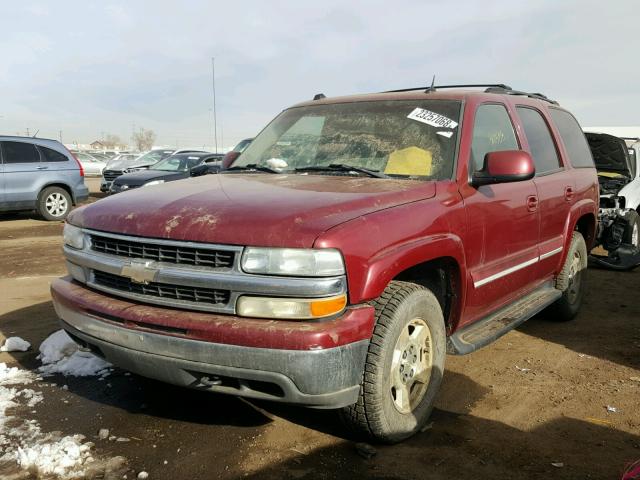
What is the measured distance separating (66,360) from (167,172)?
1042 centimetres

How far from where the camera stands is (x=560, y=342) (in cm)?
466

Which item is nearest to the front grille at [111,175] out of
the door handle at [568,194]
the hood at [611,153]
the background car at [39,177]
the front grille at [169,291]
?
the background car at [39,177]

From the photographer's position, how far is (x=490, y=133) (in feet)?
12.8

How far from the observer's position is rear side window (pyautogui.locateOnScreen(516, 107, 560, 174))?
4.38 meters

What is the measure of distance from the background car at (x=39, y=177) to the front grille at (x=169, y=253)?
10038mm

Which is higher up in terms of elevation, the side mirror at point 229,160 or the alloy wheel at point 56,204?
the side mirror at point 229,160

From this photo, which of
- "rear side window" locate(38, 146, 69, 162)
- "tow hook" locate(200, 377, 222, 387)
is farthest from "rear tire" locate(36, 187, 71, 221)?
"tow hook" locate(200, 377, 222, 387)

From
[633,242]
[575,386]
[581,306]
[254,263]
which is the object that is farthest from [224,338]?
[633,242]

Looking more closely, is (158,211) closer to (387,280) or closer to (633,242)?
(387,280)

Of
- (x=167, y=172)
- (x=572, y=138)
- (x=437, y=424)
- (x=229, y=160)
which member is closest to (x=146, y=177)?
(x=167, y=172)

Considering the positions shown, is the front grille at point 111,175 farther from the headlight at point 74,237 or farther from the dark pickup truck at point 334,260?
the headlight at point 74,237

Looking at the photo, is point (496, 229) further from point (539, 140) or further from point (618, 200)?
point (618, 200)

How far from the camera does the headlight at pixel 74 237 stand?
3.11m

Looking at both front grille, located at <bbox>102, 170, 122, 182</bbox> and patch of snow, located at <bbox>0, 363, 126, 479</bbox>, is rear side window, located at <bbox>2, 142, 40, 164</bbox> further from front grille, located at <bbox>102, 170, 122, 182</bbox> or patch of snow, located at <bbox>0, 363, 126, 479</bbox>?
patch of snow, located at <bbox>0, 363, 126, 479</bbox>
